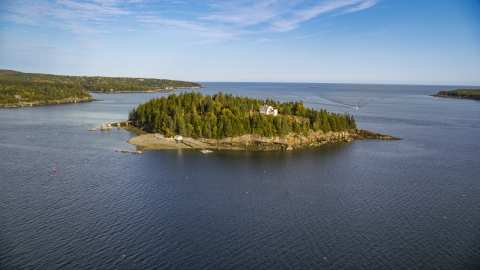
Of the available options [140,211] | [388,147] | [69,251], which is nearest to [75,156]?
[140,211]

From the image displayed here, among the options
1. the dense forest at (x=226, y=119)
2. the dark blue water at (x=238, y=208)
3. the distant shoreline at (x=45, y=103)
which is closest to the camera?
the dark blue water at (x=238, y=208)

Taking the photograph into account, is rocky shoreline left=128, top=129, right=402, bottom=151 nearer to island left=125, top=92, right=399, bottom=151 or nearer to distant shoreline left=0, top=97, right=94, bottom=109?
island left=125, top=92, right=399, bottom=151

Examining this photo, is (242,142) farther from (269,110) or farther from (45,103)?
(45,103)

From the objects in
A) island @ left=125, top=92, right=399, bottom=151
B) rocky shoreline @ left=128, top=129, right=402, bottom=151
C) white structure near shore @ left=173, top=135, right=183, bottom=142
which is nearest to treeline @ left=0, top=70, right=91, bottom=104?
island @ left=125, top=92, right=399, bottom=151

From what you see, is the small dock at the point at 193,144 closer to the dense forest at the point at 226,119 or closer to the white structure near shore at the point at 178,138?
the white structure near shore at the point at 178,138

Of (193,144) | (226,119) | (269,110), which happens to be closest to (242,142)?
(226,119)

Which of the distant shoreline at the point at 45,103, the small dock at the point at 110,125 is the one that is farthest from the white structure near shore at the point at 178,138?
the distant shoreline at the point at 45,103

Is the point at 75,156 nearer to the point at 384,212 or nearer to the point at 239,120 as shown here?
the point at 239,120
